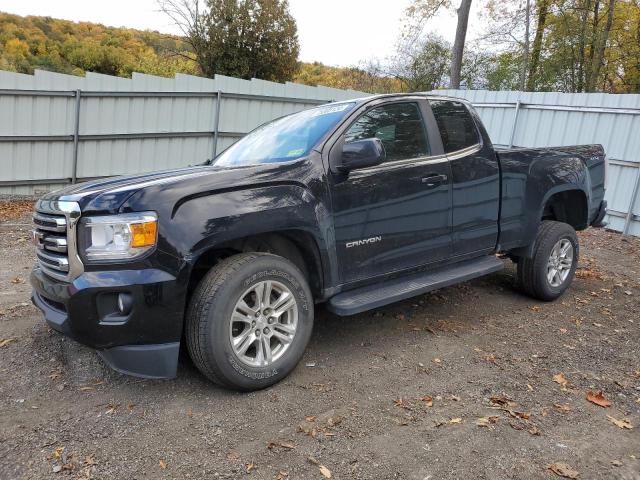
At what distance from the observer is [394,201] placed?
3852 millimetres

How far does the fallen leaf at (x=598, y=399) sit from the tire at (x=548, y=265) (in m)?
1.79

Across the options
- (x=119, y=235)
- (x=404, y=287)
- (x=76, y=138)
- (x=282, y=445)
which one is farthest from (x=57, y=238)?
(x=76, y=138)

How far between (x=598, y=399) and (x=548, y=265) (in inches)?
79.1

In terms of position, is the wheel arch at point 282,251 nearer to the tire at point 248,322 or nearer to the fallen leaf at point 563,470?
the tire at point 248,322

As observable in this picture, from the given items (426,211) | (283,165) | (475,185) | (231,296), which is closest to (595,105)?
(475,185)

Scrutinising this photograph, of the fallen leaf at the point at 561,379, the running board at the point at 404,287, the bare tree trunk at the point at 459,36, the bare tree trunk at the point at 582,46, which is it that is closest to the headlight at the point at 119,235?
the running board at the point at 404,287

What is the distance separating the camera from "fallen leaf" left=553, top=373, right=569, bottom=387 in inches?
140

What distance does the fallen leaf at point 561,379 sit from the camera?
355 centimetres

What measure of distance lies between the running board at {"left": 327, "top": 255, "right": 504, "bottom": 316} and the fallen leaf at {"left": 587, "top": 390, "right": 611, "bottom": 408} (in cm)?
126

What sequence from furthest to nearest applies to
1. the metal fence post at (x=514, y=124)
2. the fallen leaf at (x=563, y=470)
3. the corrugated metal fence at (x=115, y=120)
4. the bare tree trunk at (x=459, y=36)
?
the bare tree trunk at (x=459, y=36) < the metal fence post at (x=514, y=124) < the corrugated metal fence at (x=115, y=120) < the fallen leaf at (x=563, y=470)

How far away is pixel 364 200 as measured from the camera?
3676mm

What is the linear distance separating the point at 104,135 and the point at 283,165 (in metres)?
8.03

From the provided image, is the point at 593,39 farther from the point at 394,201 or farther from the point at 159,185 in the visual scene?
the point at 159,185

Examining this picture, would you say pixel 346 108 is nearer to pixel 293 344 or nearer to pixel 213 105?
pixel 293 344
